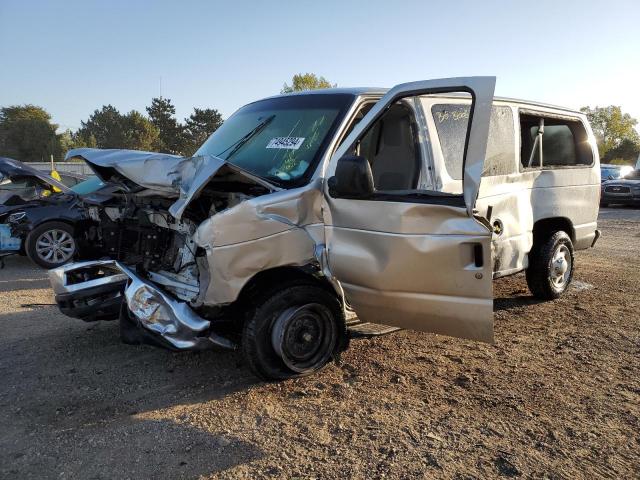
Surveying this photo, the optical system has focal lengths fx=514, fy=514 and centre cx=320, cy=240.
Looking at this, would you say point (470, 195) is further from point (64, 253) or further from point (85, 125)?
point (85, 125)

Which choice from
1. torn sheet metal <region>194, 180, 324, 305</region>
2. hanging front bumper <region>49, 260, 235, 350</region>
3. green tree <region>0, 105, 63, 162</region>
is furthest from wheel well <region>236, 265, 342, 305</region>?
green tree <region>0, 105, 63, 162</region>

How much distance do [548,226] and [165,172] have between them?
4.28 meters

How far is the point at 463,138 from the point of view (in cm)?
446

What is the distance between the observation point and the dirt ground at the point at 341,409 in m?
2.86

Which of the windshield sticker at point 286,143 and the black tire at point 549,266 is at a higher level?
the windshield sticker at point 286,143

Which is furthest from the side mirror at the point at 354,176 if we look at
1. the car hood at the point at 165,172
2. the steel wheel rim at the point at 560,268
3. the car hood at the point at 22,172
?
the car hood at the point at 22,172

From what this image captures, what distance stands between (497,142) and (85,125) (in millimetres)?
73720

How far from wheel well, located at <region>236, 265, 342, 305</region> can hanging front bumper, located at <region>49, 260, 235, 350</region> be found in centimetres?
37

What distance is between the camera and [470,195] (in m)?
3.06

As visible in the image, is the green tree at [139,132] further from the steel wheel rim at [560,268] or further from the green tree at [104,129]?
the steel wheel rim at [560,268]

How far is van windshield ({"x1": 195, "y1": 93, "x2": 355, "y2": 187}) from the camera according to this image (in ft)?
12.9

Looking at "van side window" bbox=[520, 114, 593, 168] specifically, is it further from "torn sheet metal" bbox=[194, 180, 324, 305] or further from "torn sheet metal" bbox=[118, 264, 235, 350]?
"torn sheet metal" bbox=[118, 264, 235, 350]

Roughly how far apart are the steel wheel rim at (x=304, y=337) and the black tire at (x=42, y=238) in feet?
18.4

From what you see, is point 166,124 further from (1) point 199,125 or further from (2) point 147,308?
(2) point 147,308
